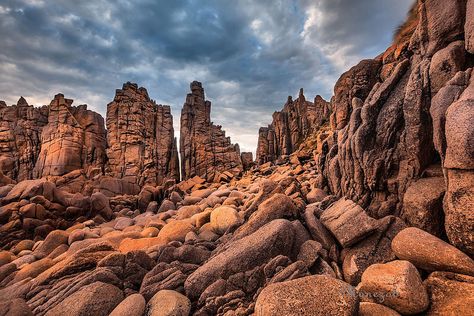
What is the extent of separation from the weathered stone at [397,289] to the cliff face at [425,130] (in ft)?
5.19

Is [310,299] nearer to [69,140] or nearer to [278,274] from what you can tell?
[278,274]

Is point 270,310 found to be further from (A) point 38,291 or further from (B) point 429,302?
(A) point 38,291

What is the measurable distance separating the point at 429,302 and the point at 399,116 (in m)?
5.82

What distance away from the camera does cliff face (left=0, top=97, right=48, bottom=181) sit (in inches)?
1925

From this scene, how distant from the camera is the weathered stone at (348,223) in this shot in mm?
6625

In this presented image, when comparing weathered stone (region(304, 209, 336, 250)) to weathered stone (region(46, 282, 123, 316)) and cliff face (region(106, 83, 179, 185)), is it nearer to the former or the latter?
weathered stone (region(46, 282, 123, 316))

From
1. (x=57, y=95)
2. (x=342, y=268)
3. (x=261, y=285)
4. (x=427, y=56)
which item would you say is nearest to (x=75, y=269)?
(x=261, y=285)

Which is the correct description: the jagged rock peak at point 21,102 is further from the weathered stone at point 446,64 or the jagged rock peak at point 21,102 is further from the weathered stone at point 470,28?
the weathered stone at point 470,28

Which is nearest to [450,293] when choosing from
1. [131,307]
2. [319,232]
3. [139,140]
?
[319,232]

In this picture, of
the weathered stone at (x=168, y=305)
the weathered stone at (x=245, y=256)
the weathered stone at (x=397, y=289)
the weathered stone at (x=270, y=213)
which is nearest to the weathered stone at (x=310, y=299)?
the weathered stone at (x=397, y=289)

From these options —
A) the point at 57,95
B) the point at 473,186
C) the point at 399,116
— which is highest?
the point at 57,95

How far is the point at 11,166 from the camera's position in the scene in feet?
161

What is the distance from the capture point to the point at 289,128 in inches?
3125

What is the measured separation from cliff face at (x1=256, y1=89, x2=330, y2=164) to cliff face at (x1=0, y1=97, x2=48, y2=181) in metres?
58.4
